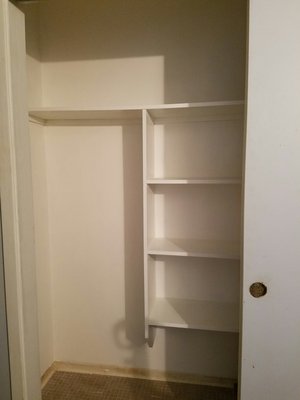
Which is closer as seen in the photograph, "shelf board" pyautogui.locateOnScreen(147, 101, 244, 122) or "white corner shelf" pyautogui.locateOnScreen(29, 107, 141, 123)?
"shelf board" pyautogui.locateOnScreen(147, 101, 244, 122)

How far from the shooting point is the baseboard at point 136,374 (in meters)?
1.90

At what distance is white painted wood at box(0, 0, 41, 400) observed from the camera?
1.06 m

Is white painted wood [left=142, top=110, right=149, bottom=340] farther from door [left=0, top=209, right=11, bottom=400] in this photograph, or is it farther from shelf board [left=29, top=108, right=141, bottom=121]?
door [left=0, top=209, right=11, bottom=400]

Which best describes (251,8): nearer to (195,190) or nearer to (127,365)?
(195,190)

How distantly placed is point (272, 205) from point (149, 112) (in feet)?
2.91

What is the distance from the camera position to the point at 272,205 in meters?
1.00

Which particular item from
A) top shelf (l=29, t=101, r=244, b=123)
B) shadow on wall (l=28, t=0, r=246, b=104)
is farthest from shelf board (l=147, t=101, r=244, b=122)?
shadow on wall (l=28, t=0, r=246, b=104)

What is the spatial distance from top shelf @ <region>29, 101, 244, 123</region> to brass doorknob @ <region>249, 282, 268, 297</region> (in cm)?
86

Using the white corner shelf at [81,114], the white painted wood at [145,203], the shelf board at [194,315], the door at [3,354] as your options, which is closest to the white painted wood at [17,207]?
the door at [3,354]

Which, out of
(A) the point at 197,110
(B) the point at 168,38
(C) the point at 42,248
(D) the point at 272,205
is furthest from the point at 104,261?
(B) the point at 168,38

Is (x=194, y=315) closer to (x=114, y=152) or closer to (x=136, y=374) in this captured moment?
(x=136, y=374)

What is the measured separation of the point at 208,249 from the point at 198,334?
2.22 ft

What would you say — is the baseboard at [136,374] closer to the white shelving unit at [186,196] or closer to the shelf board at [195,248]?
the white shelving unit at [186,196]

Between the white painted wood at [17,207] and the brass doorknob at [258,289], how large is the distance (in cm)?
88
